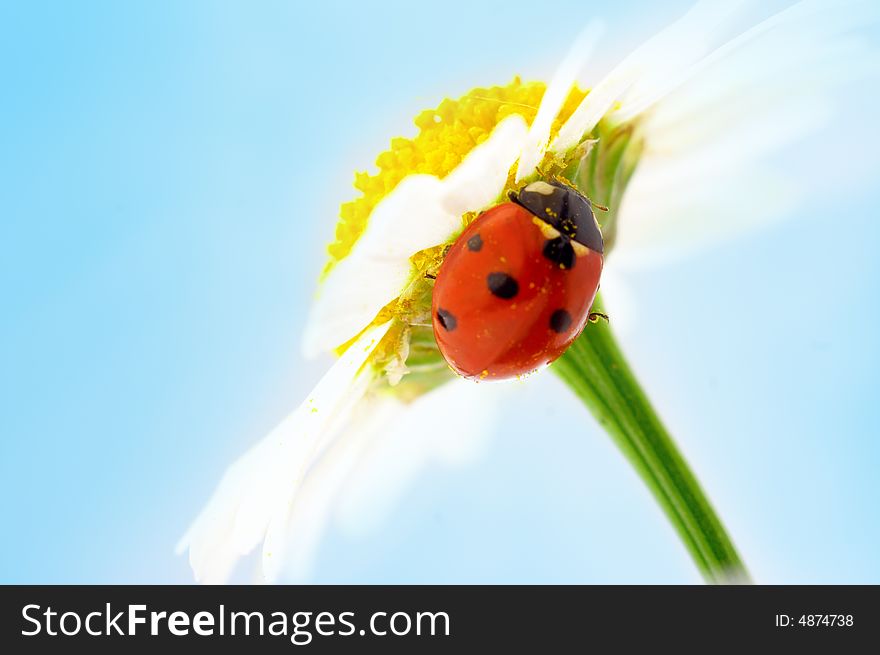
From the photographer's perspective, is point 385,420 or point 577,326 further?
point 385,420

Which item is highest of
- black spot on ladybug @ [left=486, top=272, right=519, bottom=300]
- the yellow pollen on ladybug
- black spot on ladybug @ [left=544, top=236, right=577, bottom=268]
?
the yellow pollen on ladybug

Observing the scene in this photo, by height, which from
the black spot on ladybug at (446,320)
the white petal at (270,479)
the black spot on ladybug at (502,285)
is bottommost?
the white petal at (270,479)

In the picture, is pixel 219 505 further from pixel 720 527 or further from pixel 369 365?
pixel 720 527

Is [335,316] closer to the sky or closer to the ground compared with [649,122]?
closer to the ground

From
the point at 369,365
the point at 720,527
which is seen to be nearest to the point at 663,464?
the point at 720,527

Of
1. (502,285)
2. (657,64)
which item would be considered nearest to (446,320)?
(502,285)
